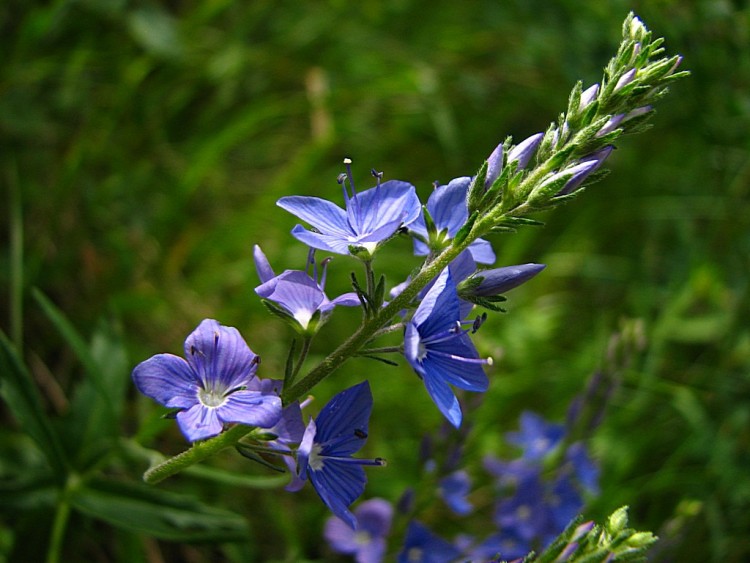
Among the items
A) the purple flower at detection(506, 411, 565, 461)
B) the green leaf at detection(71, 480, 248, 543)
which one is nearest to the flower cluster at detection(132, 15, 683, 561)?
the green leaf at detection(71, 480, 248, 543)

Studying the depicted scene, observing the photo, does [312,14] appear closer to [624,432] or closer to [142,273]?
[142,273]

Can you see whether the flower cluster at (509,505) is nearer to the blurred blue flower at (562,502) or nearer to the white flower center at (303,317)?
the blurred blue flower at (562,502)

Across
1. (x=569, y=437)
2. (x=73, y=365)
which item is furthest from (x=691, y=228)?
(x=73, y=365)

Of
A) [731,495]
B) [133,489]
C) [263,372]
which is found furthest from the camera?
[263,372]

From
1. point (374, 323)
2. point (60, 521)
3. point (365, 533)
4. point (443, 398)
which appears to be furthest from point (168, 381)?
point (365, 533)

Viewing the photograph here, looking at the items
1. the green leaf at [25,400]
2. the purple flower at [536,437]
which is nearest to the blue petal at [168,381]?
the green leaf at [25,400]

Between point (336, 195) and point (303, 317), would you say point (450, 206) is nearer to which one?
point (303, 317)
